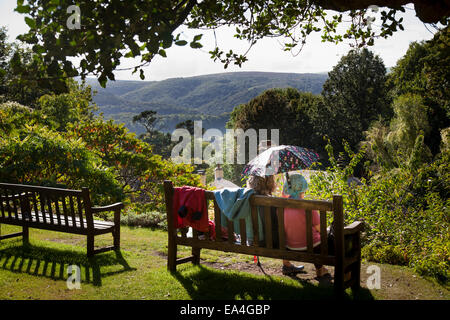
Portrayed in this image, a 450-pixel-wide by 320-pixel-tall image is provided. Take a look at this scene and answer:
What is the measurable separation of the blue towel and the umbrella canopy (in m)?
0.76

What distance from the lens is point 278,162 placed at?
4949 mm

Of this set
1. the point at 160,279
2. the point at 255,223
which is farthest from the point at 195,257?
the point at 255,223

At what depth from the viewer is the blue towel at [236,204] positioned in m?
3.93

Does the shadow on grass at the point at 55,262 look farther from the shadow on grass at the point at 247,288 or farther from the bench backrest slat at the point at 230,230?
the bench backrest slat at the point at 230,230

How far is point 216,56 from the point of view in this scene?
5.59m

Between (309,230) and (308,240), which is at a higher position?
(309,230)

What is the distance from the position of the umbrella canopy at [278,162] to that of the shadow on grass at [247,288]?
1212mm

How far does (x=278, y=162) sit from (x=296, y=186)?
44 cm

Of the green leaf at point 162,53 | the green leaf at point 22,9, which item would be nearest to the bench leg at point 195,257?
the green leaf at point 162,53

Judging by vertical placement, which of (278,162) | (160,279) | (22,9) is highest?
(22,9)

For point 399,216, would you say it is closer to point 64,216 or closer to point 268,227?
point 268,227

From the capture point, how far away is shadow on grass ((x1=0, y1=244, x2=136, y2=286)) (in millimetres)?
4426
